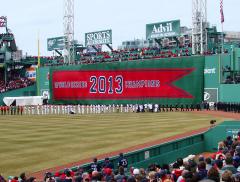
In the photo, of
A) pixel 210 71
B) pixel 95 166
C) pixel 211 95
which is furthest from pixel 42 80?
pixel 95 166

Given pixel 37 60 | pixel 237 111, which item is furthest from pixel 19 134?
pixel 37 60

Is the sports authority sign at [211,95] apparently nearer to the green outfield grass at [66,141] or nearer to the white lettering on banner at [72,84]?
the green outfield grass at [66,141]

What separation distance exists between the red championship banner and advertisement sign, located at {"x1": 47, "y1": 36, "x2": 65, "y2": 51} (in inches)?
1087

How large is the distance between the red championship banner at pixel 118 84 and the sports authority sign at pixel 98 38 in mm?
19397

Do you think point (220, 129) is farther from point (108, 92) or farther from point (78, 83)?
point (78, 83)

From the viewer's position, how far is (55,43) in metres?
92.2

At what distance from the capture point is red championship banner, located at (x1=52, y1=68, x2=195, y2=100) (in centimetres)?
5172

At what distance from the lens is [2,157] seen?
69.2 feet

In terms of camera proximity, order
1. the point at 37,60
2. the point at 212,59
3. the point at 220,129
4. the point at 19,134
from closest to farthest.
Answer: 1. the point at 220,129
2. the point at 19,134
3. the point at 212,59
4. the point at 37,60

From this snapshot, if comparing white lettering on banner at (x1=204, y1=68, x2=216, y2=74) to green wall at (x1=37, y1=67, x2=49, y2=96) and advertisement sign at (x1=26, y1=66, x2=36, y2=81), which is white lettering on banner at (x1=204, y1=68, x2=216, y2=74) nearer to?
green wall at (x1=37, y1=67, x2=49, y2=96)

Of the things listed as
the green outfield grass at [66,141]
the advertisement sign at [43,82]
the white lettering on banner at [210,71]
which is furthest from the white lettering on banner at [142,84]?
the green outfield grass at [66,141]

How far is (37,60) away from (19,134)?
5323cm

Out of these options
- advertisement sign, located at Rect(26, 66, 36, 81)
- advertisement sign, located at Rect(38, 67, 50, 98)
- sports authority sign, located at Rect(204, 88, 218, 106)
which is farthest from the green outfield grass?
advertisement sign, located at Rect(26, 66, 36, 81)

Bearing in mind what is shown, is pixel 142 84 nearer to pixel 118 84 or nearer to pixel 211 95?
pixel 118 84
